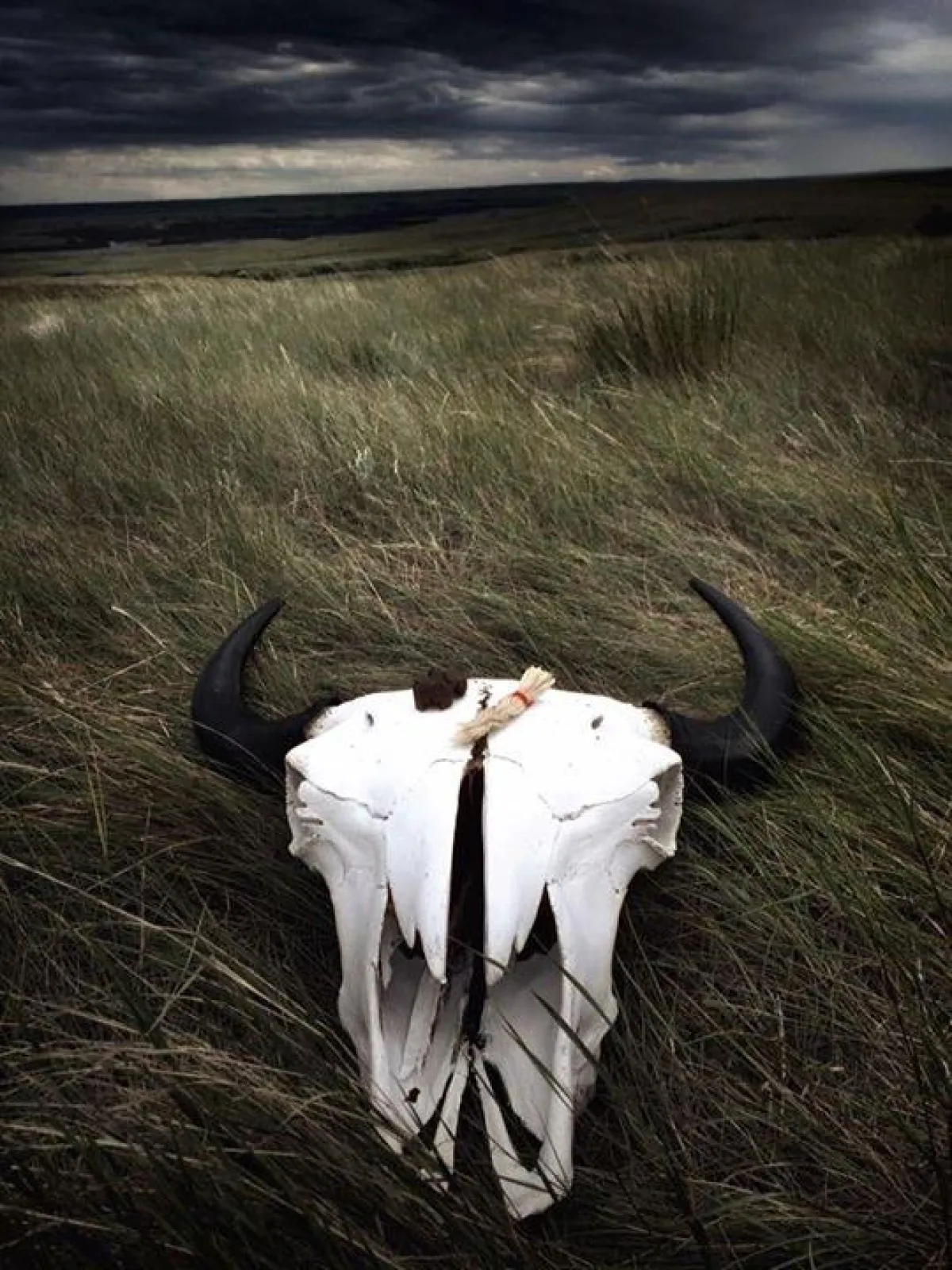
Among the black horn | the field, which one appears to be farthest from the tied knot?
the field

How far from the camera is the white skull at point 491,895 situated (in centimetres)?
154

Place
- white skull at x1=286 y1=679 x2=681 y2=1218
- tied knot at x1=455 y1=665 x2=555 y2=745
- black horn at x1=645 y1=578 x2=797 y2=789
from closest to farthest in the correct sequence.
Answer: white skull at x1=286 y1=679 x2=681 y2=1218, tied knot at x1=455 y1=665 x2=555 y2=745, black horn at x1=645 y1=578 x2=797 y2=789

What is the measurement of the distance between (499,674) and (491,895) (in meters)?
1.40

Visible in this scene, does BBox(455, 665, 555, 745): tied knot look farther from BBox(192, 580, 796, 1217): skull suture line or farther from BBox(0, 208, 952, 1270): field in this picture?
BBox(0, 208, 952, 1270): field

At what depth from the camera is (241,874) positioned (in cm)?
218

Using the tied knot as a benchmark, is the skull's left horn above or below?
below

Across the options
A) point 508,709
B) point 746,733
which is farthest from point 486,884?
point 746,733

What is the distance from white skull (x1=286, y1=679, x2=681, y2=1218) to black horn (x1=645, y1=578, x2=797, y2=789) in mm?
179

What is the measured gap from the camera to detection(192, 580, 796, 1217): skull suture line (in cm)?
154

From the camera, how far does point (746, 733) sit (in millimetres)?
2102

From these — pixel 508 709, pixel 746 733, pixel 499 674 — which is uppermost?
pixel 508 709

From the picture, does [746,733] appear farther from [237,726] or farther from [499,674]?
[237,726]

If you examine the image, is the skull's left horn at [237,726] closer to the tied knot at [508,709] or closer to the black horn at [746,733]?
the tied knot at [508,709]

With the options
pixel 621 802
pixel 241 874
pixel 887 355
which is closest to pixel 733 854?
pixel 621 802
